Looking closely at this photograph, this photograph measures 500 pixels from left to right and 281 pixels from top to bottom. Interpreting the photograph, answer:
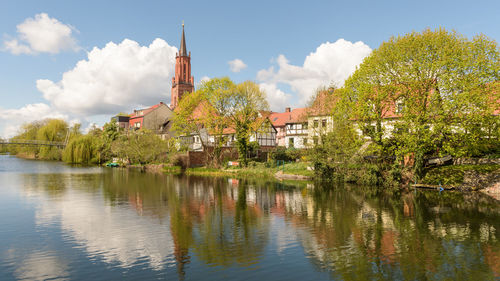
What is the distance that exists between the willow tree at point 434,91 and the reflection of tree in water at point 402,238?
7139 millimetres

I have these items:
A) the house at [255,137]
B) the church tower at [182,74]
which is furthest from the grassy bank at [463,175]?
the church tower at [182,74]

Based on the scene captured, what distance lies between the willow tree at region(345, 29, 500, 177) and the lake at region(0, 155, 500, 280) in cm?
750

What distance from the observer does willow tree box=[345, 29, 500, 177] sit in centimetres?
2573

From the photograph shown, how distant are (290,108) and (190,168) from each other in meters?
35.8

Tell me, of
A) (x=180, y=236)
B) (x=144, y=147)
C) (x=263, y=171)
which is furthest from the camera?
(x=144, y=147)

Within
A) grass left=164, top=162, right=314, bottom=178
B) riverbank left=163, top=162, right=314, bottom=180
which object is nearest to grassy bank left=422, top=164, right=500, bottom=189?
riverbank left=163, top=162, right=314, bottom=180

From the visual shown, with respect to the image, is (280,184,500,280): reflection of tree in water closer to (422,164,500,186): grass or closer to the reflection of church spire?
the reflection of church spire

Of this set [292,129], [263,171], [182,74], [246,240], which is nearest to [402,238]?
[246,240]

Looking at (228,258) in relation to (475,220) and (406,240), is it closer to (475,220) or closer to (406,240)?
(406,240)

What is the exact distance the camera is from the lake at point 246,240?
8922 millimetres

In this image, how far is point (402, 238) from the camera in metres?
12.4

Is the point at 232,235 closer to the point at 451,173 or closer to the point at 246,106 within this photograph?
the point at 451,173

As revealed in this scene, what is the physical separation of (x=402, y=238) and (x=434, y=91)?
20.4 metres

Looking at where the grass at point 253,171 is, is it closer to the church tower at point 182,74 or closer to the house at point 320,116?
the house at point 320,116
